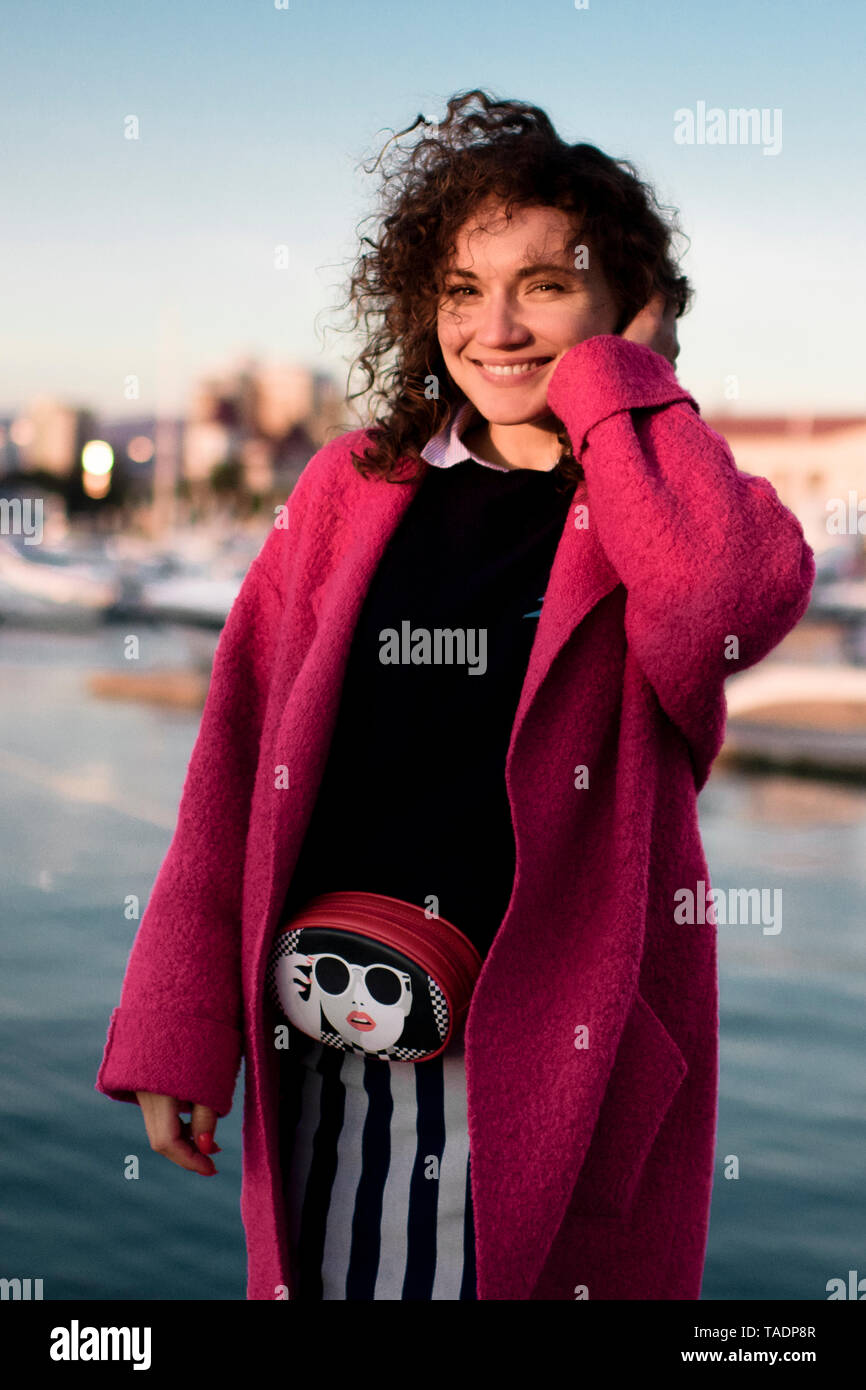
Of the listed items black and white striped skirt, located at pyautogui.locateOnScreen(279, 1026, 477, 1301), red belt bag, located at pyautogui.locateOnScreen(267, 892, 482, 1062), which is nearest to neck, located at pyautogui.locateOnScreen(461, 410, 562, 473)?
red belt bag, located at pyautogui.locateOnScreen(267, 892, 482, 1062)

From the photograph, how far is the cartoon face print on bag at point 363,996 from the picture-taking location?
3.79ft

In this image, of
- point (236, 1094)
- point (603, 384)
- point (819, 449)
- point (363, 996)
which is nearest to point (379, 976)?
point (363, 996)

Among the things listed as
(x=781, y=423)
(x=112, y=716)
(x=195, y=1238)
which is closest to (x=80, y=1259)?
(x=195, y=1238)

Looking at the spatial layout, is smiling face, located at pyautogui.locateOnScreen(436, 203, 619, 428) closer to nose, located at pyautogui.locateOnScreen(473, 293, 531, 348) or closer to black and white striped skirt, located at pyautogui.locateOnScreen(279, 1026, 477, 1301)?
nose, located at pyautogui.locateOnScreen(473, 293, 531, 348)

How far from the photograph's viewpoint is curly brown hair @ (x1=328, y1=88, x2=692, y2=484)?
1.28 m

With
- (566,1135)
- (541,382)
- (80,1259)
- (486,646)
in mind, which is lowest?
(80,1259)

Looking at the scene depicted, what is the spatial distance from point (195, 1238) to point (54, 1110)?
0.60 meters

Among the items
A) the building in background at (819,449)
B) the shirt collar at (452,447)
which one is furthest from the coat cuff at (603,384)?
the building in background at (819,449)

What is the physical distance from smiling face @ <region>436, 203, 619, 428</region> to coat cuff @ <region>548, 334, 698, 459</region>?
0.02 metres

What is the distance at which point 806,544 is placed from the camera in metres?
1.18

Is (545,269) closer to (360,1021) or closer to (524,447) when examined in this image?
(524,447)

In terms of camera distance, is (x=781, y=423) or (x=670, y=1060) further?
(x=781, y=423)
